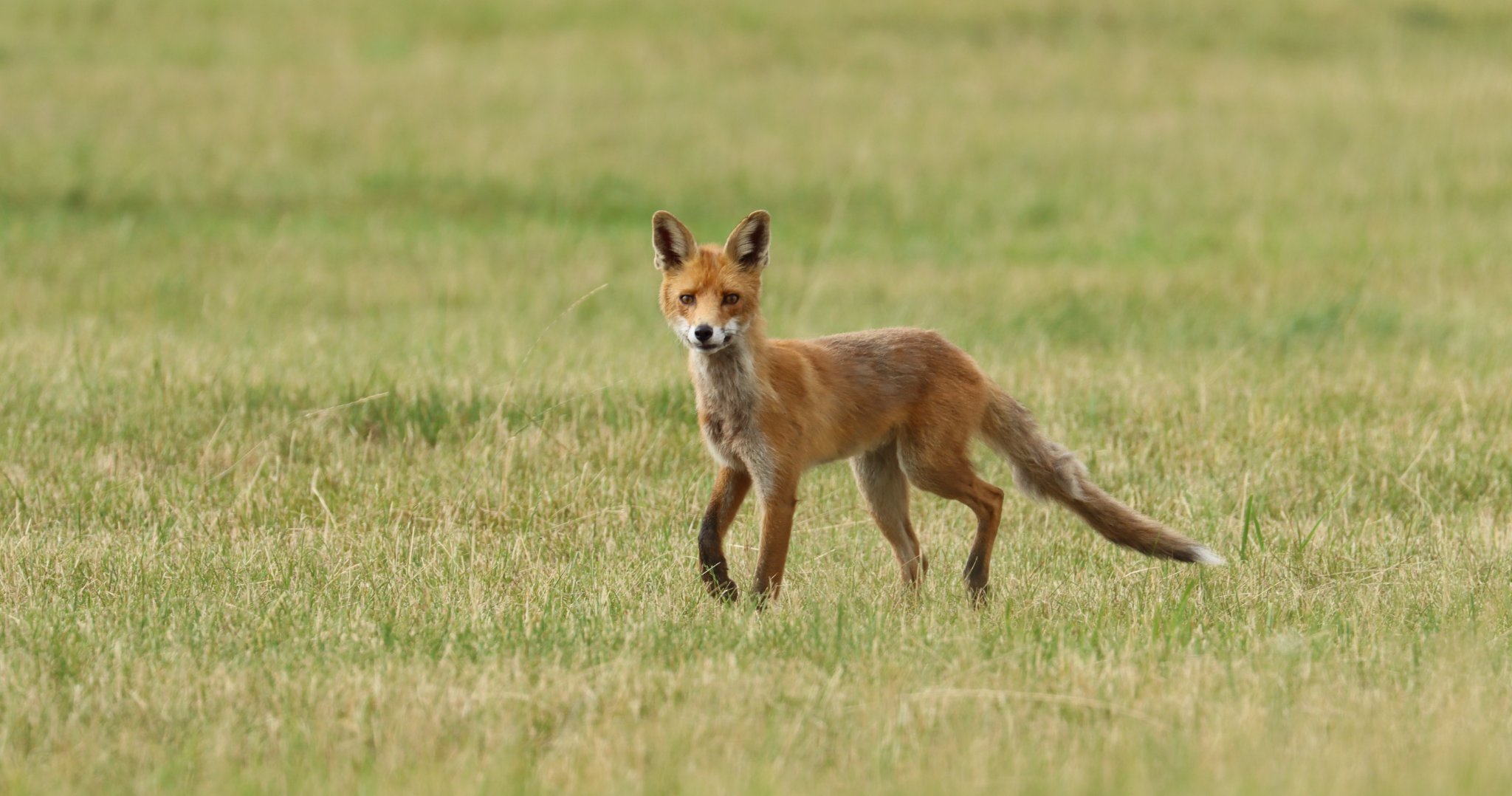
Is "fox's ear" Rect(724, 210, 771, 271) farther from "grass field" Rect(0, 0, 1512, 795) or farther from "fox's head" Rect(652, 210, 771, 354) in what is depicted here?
"grass field" Rect(0, 0, 1512, 795)

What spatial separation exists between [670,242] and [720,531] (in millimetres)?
1107

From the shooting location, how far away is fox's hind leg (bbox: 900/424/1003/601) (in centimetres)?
652

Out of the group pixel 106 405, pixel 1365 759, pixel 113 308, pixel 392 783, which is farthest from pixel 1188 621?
pixel 113 308

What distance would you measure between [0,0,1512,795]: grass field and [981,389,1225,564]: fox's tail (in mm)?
251

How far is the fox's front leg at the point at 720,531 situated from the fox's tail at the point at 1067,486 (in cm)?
118

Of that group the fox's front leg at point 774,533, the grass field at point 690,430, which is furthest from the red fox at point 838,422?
the grass field at point 690,430

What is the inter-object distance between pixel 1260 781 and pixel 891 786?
36.9 inches

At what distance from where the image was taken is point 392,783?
4.34 m

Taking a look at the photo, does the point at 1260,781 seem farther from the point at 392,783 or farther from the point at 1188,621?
the point at 392,783

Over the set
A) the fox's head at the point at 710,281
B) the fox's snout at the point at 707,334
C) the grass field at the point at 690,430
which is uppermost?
the fox's head at the point at 710,281

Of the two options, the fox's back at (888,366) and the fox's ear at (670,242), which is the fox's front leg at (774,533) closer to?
the fox's back at (888,366)

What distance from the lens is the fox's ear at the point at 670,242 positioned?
19.8 ft

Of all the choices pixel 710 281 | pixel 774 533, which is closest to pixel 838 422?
pixel 774 533

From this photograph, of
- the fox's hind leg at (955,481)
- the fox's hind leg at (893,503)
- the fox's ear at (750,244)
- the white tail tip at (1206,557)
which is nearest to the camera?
the fox's ear at (750,244)
